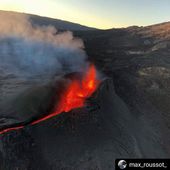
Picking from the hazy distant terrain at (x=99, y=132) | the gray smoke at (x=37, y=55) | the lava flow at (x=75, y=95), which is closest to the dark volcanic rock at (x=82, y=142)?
the hazy distant terrain at (x=99, y=132)

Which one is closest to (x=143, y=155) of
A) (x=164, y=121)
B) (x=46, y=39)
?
(x=164, y=121)


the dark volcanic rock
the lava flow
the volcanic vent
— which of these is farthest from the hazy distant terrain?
the lava flow

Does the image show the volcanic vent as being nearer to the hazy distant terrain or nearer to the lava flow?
the lava flow

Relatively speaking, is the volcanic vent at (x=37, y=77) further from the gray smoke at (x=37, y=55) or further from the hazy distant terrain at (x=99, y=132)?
the hazy distant terrain at (x=99, y=132)

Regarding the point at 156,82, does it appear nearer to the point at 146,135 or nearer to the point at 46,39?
the point at 146,135

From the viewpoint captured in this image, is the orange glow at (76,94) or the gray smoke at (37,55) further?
the gray smoke at (37,55)

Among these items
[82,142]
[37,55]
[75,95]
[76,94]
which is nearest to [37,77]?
[37,55]
